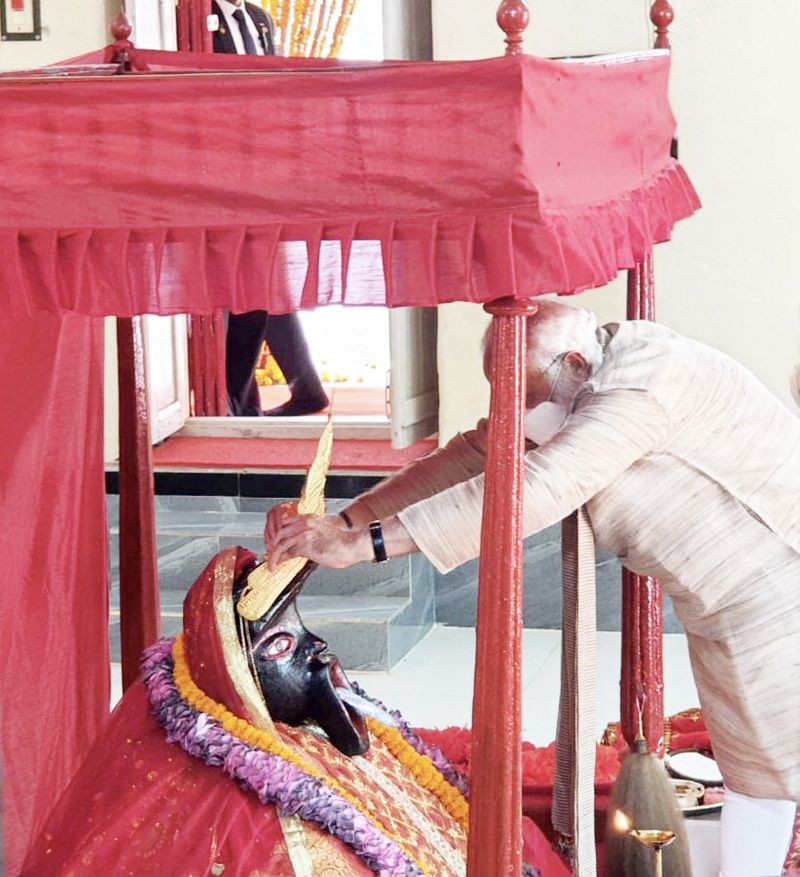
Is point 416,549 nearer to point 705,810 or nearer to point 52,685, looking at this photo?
point 52,685

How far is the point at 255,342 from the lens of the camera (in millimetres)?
6812

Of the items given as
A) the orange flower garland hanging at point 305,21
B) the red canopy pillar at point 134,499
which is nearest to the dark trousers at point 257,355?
the orange flower garland hanging at point 305,21

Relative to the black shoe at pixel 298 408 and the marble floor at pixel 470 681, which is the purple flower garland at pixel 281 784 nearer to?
the marble floor at pixel 470 681

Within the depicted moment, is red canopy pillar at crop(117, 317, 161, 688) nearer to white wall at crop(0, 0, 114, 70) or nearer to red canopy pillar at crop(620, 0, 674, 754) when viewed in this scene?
red canopy pillar at crop(620, 0, 674, 754)

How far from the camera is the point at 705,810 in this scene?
314 centimetres

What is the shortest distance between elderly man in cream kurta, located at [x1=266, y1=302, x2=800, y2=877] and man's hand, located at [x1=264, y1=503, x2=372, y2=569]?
18 millimetres

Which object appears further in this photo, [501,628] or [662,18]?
[662,18]

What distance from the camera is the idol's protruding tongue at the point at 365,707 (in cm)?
235

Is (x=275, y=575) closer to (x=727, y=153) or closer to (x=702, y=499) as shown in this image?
(x=702, y=499)

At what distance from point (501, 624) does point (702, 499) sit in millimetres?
622

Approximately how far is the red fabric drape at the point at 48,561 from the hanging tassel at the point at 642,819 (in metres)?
0.95

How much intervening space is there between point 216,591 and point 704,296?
318 centimetres

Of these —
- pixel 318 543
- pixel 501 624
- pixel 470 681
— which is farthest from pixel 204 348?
pixel 501 624

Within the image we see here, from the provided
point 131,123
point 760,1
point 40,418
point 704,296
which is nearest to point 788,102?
point 760,1
